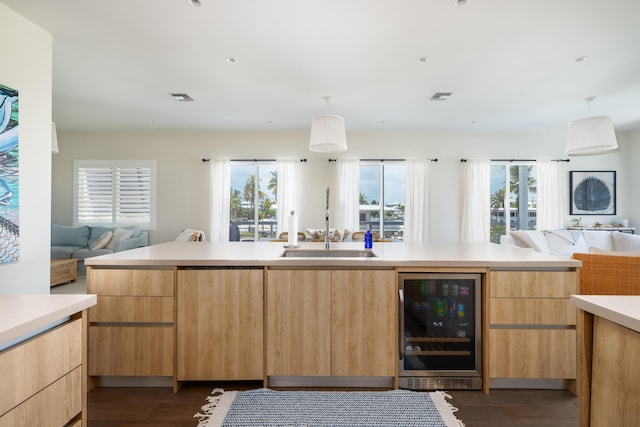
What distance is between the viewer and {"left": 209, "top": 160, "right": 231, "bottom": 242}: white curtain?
645cm

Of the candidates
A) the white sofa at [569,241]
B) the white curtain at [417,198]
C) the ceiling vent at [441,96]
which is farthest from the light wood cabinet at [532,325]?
the white curtain at [417,198]

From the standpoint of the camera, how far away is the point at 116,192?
6531mm

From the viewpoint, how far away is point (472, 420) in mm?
1779

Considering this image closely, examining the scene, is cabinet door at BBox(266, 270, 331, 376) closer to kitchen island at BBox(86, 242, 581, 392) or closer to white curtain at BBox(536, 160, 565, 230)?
kitchen island at BBox(86, 242, 581, 392)

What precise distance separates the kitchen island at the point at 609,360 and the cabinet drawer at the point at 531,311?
36.2 inches

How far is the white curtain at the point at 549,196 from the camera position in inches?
247

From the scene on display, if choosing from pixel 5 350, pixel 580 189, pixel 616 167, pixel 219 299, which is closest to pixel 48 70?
pixel 219 299

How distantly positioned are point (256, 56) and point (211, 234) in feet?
13.1

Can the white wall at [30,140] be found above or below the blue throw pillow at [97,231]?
above

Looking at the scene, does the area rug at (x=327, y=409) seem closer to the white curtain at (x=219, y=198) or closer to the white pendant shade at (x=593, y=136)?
the white pendant shade at (x=593, y=136)

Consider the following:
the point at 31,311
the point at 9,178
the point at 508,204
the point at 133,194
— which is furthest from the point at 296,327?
the point at 508,204

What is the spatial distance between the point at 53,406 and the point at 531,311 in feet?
7.46

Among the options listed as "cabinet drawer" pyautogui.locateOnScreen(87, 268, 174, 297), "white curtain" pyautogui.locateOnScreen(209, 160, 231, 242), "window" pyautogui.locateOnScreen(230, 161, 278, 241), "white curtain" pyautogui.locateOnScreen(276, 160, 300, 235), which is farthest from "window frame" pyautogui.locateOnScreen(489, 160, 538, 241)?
"cabinet drawer" pyautogui.locateOnScreen(87, 268, 174, 297)

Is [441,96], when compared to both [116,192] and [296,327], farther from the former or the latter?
→ [116,192]
